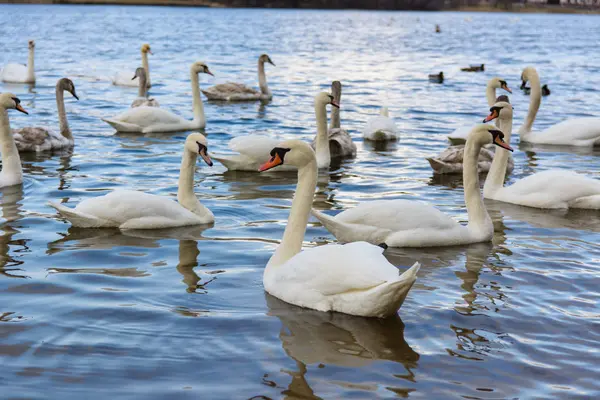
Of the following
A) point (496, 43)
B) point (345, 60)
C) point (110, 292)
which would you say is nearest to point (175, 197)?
point (110, 292)

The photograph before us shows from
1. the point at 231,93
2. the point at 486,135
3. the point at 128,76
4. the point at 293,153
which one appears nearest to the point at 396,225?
the point at 486,135

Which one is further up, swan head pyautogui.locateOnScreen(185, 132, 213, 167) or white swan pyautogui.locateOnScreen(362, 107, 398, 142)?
swan head pyautogui.locateOnScreen(185, 132, 213, 167)

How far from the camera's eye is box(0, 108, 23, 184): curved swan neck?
11.2 m

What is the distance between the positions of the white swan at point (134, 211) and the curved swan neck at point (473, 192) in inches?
109

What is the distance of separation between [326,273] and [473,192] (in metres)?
3.18

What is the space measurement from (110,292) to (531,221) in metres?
5.31

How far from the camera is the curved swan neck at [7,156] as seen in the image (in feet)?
36.8

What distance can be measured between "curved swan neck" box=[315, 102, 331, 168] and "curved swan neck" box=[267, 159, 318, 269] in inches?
225

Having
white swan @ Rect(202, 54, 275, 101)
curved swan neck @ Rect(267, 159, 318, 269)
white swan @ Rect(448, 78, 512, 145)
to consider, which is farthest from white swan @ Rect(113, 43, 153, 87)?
curved swan neck @ Rect(267, 159, 318, 269)

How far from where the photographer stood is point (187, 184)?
956 centimetres

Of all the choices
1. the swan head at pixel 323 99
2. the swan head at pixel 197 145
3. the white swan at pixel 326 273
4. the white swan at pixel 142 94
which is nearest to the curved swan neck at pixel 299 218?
the white swan at pixel 326 273

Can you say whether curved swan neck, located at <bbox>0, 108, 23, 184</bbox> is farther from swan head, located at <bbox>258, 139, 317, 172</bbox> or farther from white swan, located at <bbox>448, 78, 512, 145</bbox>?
white swan, located at <bbox>448, 78, 512, 145</bbox>

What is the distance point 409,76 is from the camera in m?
31.3

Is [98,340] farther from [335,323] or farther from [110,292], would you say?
[335,323]
